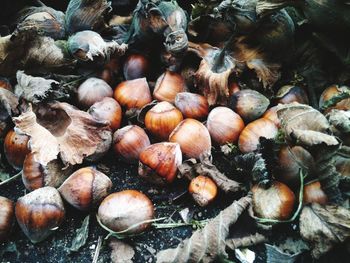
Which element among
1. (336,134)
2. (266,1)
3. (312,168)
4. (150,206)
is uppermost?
(266,1)

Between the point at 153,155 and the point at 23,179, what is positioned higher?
the point at 153,155

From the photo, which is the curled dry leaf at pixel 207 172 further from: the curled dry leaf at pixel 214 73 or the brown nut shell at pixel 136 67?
the brown nut shell at pixel 136 67

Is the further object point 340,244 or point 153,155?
point 153,155

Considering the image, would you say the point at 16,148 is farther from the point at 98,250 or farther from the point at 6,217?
the point at 98,250

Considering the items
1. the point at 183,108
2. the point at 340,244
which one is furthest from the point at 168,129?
the point at 340,244

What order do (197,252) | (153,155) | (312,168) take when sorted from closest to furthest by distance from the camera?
1. (197,252)
2. (312,168)
3. (153,155)

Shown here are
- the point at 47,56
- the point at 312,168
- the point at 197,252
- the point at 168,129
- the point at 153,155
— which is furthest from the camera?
the point at 47,56

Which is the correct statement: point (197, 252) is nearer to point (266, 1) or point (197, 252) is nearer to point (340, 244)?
point (340, 244)
